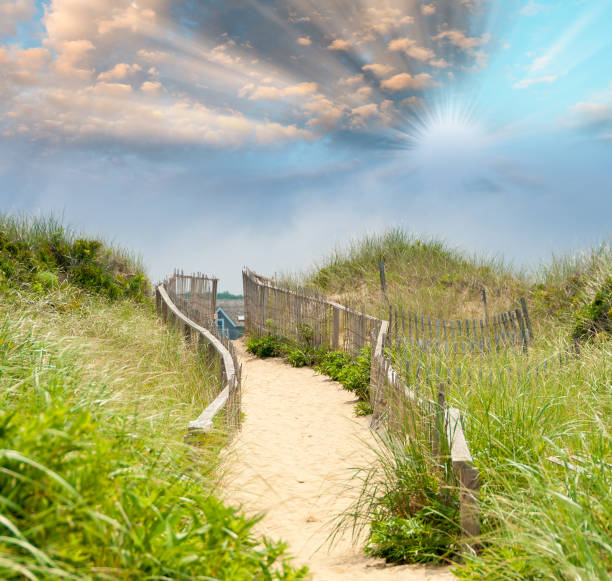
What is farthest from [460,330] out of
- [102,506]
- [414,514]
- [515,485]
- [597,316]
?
[102,506]

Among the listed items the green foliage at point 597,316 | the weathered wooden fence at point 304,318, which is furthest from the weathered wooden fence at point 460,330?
the green foliage at point 597,316

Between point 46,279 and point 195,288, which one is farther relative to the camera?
point 195,288

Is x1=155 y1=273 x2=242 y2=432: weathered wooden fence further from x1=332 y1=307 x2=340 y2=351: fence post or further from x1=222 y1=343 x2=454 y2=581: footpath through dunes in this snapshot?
x1=332 y1=307 x2=340 y2=351: fence post

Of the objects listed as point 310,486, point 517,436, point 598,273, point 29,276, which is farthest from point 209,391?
point 598,273

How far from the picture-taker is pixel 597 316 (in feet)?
36.4

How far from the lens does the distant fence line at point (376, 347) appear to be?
3.37 meters

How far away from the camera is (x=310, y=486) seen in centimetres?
557

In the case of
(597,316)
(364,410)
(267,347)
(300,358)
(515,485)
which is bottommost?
(364,410)

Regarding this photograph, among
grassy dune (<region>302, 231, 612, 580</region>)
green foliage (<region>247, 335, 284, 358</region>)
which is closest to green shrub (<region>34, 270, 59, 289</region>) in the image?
green foliage (<region>247, 335, 284, 358</region>)

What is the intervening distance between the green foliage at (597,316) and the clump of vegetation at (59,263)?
11551 mm

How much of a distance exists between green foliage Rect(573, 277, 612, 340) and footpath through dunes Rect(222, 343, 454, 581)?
5186mm

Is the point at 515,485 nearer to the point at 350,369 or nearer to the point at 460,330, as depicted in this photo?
the point at 460,330

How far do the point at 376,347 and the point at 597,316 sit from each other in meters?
5.23

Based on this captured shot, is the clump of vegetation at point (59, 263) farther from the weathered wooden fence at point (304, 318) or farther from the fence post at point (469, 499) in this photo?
the fence post at point (469, 499)
